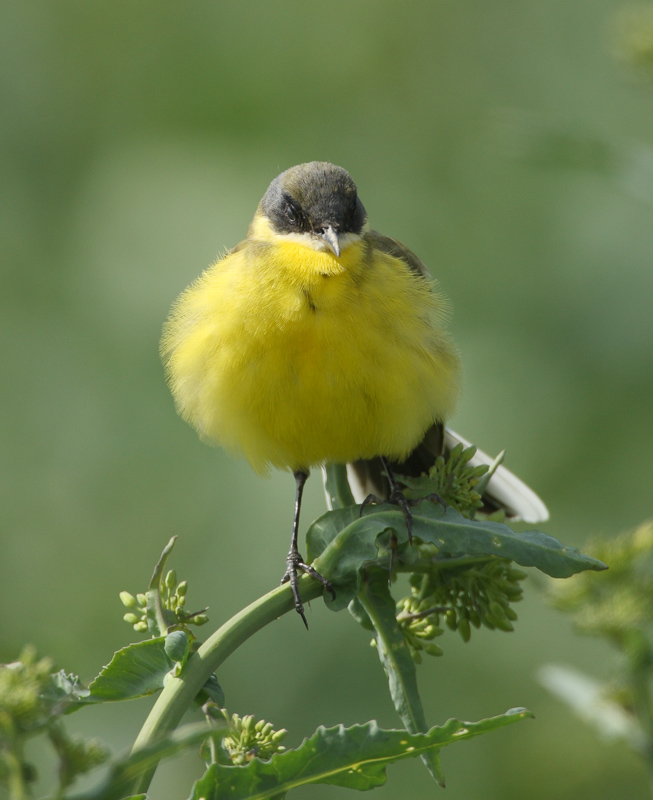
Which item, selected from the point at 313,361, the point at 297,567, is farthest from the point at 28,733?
the point at 313,361

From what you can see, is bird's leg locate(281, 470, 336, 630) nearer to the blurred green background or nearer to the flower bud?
the flower bud

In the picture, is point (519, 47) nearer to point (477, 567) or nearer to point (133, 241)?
point (133, 241)

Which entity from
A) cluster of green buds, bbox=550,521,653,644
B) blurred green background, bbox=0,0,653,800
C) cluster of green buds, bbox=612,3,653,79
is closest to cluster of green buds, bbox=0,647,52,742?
cluster of green buds, bbox=550,521,653,644

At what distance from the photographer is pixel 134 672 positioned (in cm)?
189

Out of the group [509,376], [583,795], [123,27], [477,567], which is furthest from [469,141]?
[477,567]

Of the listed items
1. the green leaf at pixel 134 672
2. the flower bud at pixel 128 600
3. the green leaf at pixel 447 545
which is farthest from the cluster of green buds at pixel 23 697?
the green leaf at pixel 447 545

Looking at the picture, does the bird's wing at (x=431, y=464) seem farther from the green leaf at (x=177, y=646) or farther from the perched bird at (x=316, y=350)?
the green leaf at (x=177, y=646)

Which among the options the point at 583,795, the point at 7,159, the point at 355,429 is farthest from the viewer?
the point at 7,159

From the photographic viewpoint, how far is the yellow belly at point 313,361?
3895 millimetres

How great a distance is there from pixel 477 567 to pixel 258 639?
3.76 metres

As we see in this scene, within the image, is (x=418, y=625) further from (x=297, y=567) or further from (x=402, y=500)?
(x=297, y=567)

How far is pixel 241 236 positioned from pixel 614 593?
488 cm

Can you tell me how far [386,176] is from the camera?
7277 millimetres

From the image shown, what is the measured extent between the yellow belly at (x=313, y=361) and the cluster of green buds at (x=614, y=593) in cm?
171
